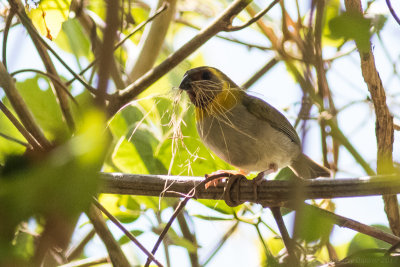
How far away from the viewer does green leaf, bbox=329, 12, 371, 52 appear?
120cm

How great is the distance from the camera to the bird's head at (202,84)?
331 centimetres

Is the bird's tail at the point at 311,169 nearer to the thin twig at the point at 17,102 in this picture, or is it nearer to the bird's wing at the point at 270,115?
the bird's wing at the point at 270,115

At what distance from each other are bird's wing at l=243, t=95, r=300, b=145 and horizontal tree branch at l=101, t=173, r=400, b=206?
3.59ft

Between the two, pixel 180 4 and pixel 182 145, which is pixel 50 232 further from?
pixel 180 4

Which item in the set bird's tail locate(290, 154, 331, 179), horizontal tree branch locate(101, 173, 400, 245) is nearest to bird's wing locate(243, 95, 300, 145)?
bird's tail locate(290, 154, 331, 179)

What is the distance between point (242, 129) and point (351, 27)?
2283 mm

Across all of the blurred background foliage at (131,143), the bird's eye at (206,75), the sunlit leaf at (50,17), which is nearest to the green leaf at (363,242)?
the blurred background foliage at (131,143)

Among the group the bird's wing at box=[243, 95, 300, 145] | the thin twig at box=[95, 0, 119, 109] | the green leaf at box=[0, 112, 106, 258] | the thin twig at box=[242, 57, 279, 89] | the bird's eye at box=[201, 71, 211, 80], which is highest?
the thin twig at box=[242, 57, 279, 89]

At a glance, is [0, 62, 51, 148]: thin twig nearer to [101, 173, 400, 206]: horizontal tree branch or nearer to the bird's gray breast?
[101, 173, 400, 206]: horizontal tree branch

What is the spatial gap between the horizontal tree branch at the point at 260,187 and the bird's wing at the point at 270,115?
3.59ft

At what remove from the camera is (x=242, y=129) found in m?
3.47

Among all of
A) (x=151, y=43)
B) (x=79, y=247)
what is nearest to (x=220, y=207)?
(x=79, y=247)

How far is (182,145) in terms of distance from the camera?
9.20 ft

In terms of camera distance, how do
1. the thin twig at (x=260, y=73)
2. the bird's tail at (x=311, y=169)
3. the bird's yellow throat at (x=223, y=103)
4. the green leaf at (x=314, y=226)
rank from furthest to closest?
the thin twig at (x=260, y=73) < the bird's tail at (x=311, y=169) < the bird's yellow throat at (x=223, y=103) < the green leaf at (x=314, y=226)
